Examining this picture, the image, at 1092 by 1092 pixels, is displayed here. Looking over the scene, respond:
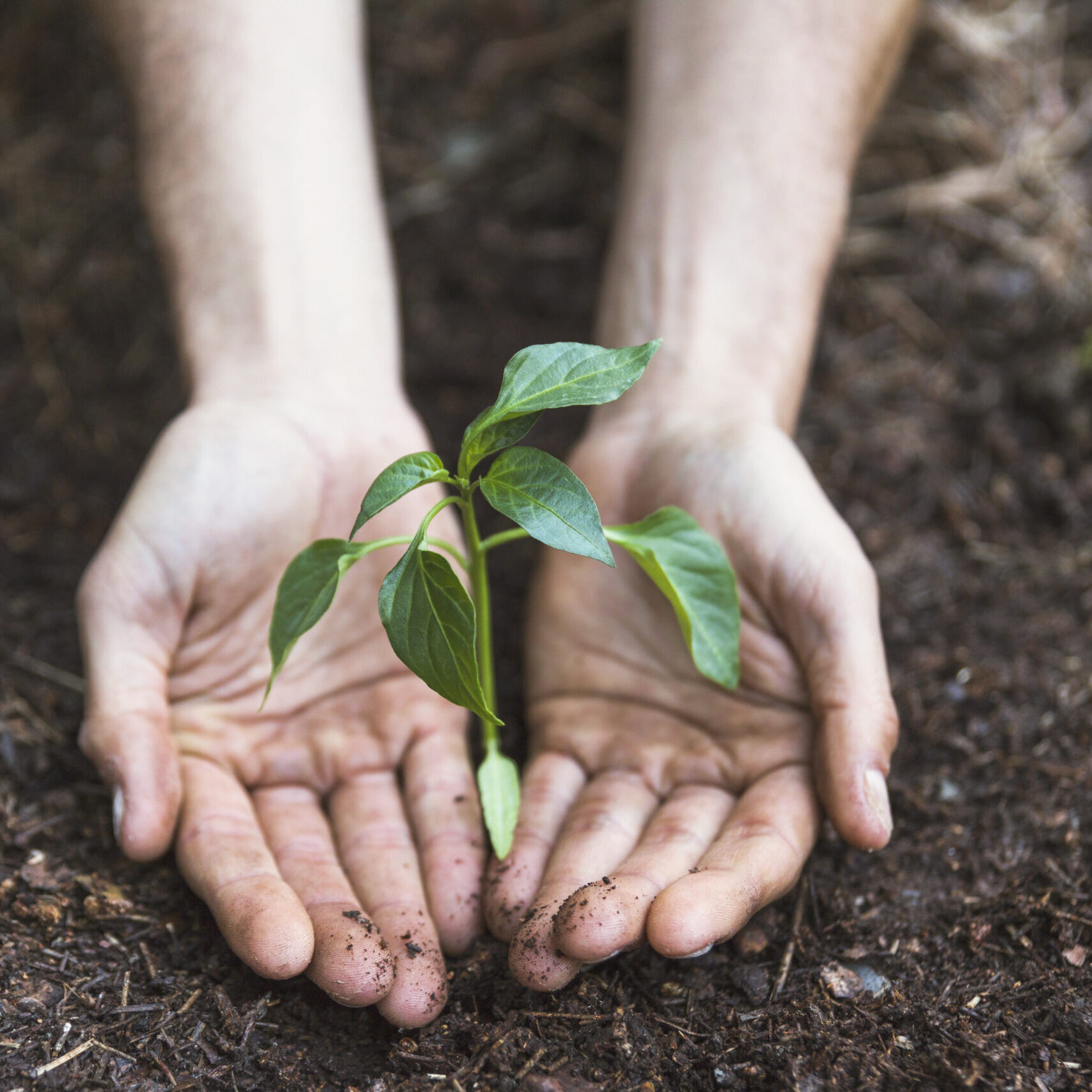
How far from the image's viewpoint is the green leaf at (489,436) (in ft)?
5.72

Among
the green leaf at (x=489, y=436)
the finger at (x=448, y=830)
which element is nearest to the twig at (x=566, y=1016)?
the finger at (x=448, y=830)

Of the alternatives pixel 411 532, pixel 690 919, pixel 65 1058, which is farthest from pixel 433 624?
pixel 65 1058

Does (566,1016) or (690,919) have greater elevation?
(690,919)

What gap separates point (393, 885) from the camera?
197 centimetres

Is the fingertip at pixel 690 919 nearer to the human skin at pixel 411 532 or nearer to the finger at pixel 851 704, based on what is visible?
the human skin at pixel 411 532

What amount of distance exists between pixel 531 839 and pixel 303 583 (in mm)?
742

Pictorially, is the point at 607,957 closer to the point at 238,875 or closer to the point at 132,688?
the point at 238,875

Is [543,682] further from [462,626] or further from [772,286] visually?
[772,286]

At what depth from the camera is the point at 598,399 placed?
163 centimetres

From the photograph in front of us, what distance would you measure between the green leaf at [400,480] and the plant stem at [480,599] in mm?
96

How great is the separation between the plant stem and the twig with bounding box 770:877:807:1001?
731mm

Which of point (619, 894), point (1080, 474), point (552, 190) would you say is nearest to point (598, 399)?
point (619, 894)

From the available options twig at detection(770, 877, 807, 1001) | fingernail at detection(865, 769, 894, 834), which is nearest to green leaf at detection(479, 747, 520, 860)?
twig at detection(770, 877, 807, 1001)

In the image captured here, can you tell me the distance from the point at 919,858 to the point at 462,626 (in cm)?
128
